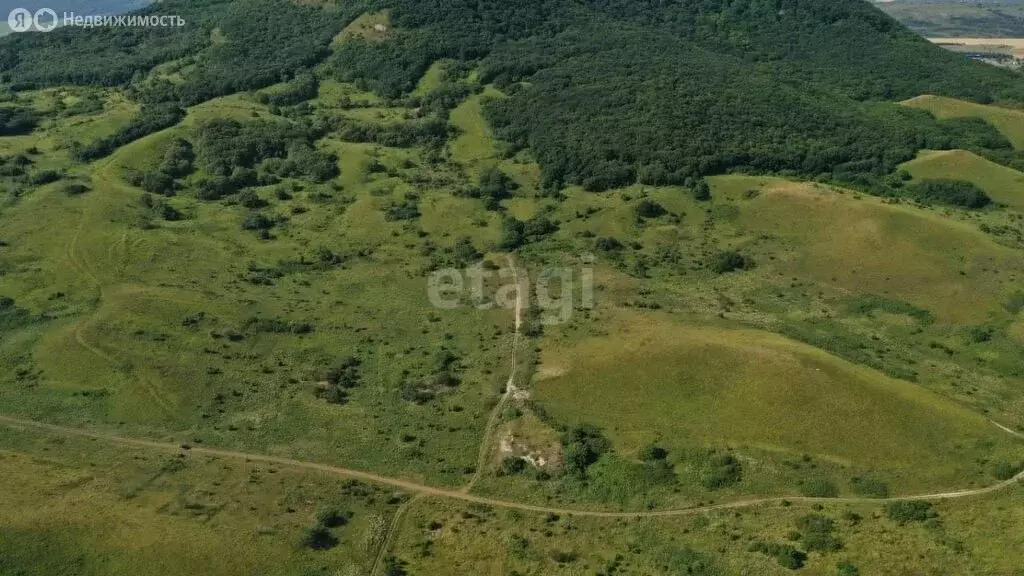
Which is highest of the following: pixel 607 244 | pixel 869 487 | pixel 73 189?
pixel 73 189

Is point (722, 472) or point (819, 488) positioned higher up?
point (819, 488)

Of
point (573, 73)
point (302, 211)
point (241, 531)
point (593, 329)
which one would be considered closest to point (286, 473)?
point (241, 531)

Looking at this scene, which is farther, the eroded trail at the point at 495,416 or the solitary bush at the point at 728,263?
the solitary bush at the point at 728,263

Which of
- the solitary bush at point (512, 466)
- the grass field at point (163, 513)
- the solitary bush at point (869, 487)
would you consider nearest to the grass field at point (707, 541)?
the solitary bush at point (869, 487)

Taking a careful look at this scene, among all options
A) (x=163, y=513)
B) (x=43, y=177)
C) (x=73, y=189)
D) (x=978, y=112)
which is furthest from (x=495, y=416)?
(x=978, y=112)

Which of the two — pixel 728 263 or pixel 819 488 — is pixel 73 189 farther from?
pixel 819 488

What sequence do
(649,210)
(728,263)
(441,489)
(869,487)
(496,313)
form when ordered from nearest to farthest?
(869,487) → (441,489) → (496,313) → (728,263) → (649,210)

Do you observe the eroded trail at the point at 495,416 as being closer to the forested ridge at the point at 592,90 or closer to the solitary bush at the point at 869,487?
the solitary bush at the point at 869,487

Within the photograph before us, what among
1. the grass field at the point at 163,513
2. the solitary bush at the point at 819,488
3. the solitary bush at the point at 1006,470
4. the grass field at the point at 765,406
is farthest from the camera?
the grass field at the point at 765,406

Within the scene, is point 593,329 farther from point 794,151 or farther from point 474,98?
point 474,98

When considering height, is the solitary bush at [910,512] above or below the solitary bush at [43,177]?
below
